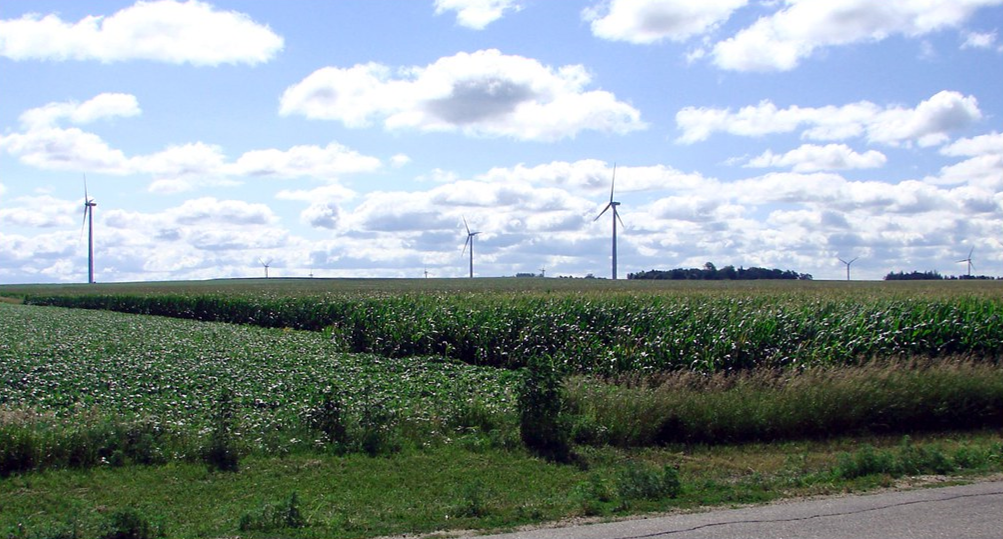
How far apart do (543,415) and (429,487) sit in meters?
2.65

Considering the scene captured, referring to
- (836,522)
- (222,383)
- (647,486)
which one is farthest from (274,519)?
(222,383)

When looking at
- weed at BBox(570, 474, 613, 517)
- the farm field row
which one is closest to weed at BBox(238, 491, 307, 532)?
weed at BBox(570, 474, 613, 517)

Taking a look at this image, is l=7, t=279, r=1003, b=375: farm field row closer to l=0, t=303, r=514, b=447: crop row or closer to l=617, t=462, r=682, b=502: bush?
l=0, t=303, r=514, b=447: crop row

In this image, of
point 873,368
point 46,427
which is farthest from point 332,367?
point 873,368

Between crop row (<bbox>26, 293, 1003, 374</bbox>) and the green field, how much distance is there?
0.07m

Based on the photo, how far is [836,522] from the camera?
279 inches

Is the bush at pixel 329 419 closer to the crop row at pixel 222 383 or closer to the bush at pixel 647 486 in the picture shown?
the crop row at pixel 222 383

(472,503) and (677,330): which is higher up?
(677,330)

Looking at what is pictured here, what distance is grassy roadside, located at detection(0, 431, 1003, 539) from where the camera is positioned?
293 inches

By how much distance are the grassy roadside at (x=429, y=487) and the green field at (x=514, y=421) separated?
1.6 inches

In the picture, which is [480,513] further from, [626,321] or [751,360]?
[626,321]

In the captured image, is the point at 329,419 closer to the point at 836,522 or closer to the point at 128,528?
the point at 128,528

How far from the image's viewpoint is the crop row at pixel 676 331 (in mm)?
16922

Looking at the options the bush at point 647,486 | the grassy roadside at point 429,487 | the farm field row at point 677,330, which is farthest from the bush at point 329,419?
the farm field row at point 677,330
